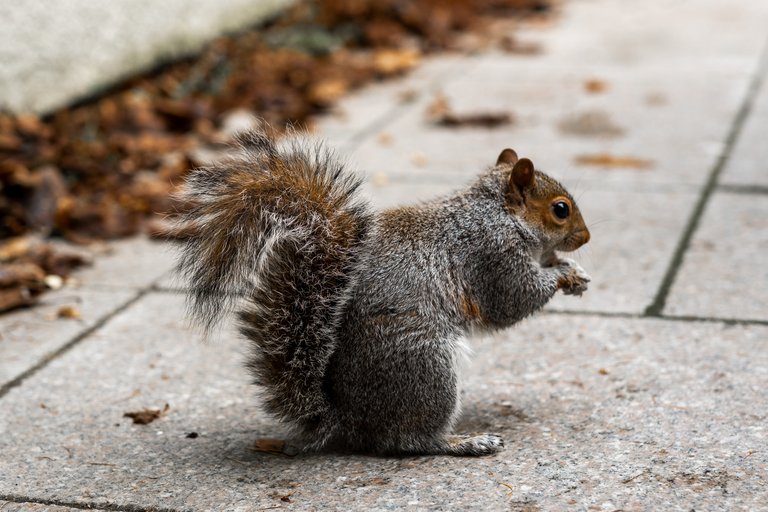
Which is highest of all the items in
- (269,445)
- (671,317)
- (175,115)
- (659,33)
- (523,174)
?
(659,33)

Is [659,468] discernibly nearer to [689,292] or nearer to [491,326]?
[491,326]

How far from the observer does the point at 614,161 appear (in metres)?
5.36

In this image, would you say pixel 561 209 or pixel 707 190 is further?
pixel 707 190

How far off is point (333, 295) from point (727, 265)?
1.97m

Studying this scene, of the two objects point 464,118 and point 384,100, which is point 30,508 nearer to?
point 464,118

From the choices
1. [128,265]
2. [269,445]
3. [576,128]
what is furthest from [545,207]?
[576,128]

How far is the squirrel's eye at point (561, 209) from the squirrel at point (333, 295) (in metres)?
0.29

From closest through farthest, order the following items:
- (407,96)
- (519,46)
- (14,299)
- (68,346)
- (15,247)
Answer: (68,346), (14,299), (15,247), (407,96), (519,46)

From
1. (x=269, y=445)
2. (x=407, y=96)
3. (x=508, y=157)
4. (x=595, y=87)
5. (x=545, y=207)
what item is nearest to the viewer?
(x=269, y=445)

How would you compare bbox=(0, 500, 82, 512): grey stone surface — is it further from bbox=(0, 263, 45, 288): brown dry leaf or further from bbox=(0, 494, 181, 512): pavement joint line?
bbox=(0, 263, 45, 288): brown dry leaf

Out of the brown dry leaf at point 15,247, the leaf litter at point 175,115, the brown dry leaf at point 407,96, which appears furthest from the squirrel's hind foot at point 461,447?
the brown dry leaf at point 407,96

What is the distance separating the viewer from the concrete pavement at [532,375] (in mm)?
2633

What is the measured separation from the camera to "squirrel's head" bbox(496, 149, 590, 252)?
3.00 m

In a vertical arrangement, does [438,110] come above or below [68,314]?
above
